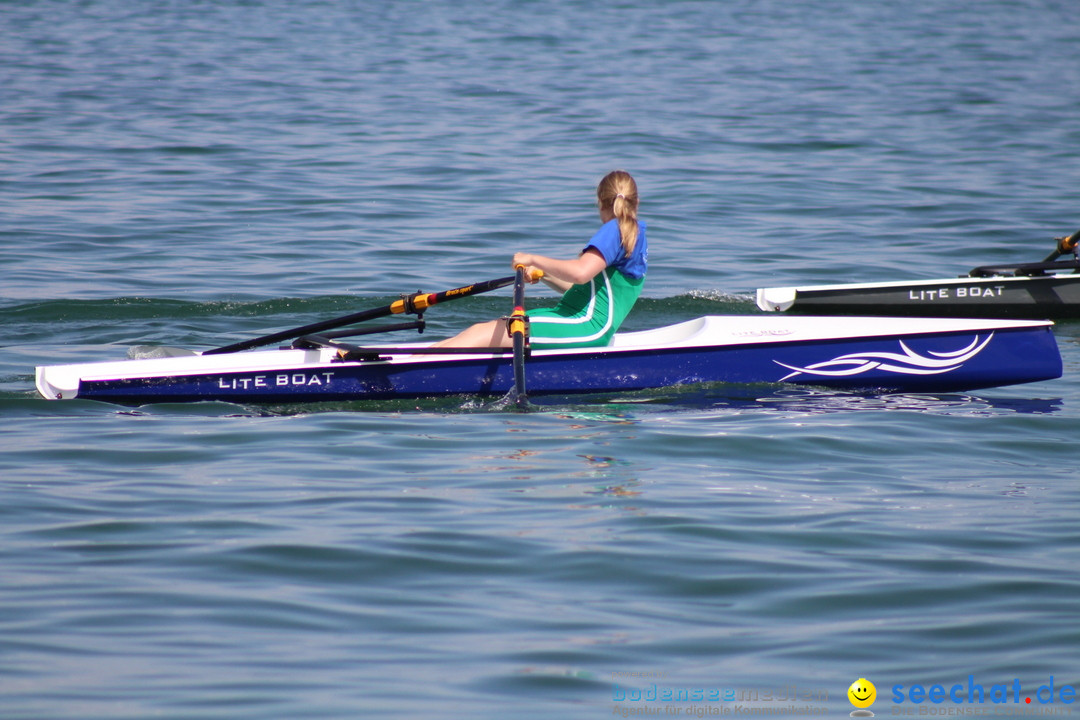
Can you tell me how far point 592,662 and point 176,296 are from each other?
626 cm

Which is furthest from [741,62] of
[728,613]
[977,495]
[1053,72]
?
[728,613]

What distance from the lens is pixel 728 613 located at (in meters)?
3.81

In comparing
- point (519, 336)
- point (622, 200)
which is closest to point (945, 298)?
point (622, 200)

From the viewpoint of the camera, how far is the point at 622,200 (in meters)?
6.13

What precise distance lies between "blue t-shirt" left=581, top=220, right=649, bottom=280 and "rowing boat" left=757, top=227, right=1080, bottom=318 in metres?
2.48

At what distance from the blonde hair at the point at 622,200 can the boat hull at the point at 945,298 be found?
8.88 ft

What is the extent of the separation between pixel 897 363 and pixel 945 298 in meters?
2.30

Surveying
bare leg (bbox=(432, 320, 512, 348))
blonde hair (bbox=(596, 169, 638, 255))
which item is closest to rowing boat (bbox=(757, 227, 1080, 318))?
blonde hair (bbox=(596, 169, 638, 255))

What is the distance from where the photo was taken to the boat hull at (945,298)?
870 centimetres

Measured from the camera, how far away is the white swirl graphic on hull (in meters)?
6.71

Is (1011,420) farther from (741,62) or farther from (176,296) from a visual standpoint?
(741,62)

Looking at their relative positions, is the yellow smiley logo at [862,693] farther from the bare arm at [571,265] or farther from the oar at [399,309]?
the oar at [399,309]

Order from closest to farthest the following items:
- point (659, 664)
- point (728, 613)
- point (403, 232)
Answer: point (659, 664), point (728, 613), point (403, 232)

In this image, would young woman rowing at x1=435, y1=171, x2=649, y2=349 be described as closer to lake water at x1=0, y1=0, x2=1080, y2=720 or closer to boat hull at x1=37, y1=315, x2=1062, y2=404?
boat hull at x1=37, y1=315, x2=1062, y2=404
